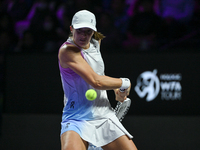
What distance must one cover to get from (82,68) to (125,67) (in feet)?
7.28

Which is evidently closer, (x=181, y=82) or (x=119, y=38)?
(x=181, y=82)

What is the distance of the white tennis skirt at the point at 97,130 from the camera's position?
2.45m

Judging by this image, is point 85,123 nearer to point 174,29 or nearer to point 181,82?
point 181,82

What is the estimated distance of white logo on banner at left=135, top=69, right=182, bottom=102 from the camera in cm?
433

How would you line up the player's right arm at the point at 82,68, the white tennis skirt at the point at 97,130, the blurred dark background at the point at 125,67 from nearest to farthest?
the player's right arm at the point at 82,68, the white tennis skirt at the point at 97,130, the blurred dark background at the point at 125,67

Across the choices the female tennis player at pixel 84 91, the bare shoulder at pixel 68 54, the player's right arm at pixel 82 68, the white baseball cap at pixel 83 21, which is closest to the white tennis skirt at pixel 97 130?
the female tennis player at pixel 84 91

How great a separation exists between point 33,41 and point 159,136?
262cm

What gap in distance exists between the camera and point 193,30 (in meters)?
4.78

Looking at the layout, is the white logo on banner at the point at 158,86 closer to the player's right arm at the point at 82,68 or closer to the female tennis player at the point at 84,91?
the female tennis player at the point at 84,91

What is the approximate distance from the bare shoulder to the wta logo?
Answer: 7.02 ft

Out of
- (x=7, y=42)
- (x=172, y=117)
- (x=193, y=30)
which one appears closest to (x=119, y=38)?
(x=193, y=30)

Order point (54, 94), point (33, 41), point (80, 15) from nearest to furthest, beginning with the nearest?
point (80, 15)
point (54, 94)
point (33, 41)

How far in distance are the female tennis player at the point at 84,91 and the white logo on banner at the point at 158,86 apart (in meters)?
1.80

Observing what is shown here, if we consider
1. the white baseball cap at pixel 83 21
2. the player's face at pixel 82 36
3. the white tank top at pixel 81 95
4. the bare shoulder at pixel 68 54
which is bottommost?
the white tank top at pixel 81 95
